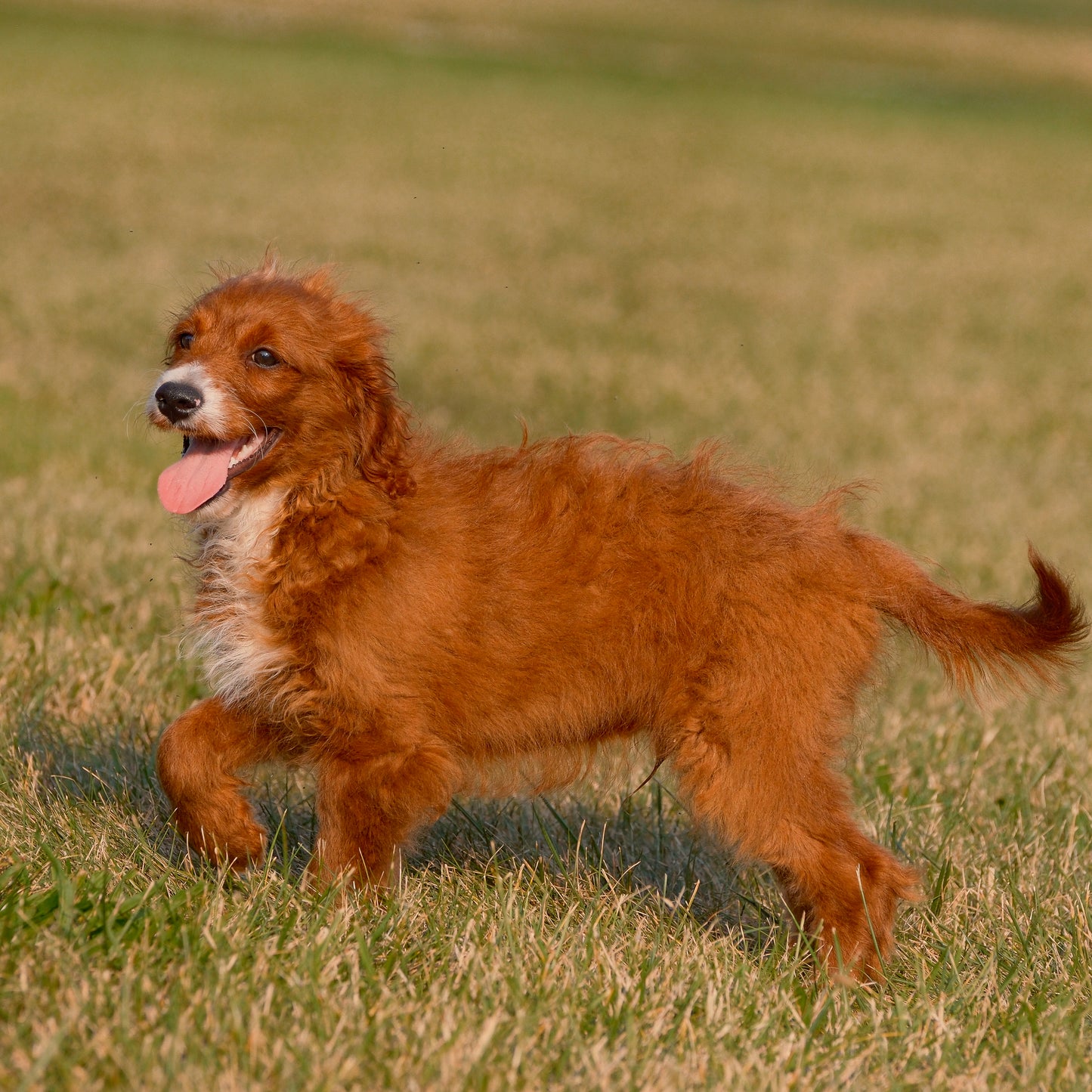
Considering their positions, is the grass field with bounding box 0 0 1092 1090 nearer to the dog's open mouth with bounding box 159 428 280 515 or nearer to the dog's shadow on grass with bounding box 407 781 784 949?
the dog's shadow on grass with bounding box 407 781 784 949

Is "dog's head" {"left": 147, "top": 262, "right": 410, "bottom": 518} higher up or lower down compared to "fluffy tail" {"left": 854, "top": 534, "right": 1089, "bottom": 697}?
higher up

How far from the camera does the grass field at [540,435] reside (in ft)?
9.83

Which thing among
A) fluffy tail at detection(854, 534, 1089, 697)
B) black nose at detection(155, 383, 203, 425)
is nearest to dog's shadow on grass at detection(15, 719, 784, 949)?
fluffy tail at detection(854, 534, 1089, 697)

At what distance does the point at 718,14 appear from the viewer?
179 ft

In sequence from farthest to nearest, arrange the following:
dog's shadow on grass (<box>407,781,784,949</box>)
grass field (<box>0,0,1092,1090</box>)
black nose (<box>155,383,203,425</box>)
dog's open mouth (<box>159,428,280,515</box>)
→ dog's shadow on grass (<box>407,781,784,949</box>) → dog's open mouth (<box>159,428,280,515</box>) → black nose (<box>155,383,203,425</box>) → grass field (<box>0,0,1092,1090</box>)

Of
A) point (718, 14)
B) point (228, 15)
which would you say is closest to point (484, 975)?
point (228, 15)

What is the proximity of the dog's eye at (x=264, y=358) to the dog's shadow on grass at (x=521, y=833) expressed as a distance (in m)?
1.11

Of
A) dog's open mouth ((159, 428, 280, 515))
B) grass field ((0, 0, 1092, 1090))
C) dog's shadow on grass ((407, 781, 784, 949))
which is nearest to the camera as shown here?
grass field ((0, 0, 1092, 1090))

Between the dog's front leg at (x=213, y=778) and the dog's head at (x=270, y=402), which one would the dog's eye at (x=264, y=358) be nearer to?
the dog's head at (x=270, y=402)

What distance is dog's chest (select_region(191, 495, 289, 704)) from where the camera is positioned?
356 centimetres

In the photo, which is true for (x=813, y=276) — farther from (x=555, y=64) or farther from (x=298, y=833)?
(x=555, y=64)

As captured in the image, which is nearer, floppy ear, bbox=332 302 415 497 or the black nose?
the black nose

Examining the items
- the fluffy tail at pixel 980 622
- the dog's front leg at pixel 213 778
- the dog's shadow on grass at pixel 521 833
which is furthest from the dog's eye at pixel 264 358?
the fluffy tail at pixel 980 622

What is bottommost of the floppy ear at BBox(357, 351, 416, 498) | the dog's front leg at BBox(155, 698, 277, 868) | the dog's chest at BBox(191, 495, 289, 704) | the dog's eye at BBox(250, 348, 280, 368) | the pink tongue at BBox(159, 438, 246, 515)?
the dog's front leg at BBox(155, 698, 277, 868)
